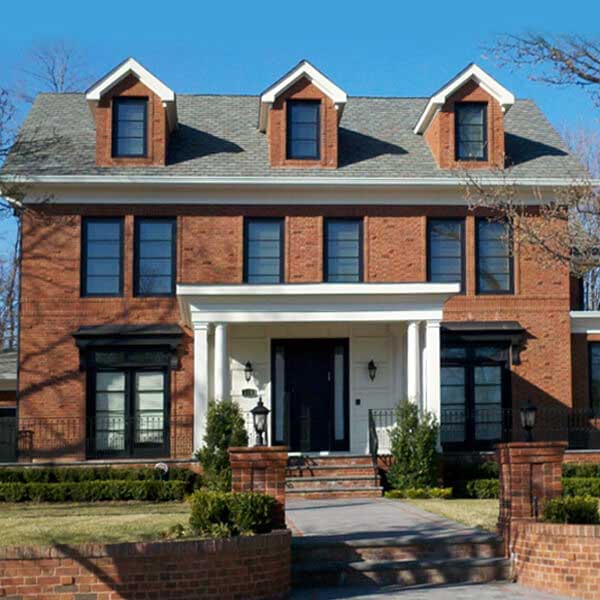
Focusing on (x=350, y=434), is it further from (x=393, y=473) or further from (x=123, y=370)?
(x=123, y=370)

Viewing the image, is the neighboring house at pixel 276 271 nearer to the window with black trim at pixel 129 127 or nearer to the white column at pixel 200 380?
the window with black trim at pixel 129 127

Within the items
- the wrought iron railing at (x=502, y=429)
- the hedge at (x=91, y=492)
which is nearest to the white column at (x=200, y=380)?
the hedge at (x=91, y=492)

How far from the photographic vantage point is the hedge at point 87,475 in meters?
21.5

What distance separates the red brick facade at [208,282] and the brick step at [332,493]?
12.3 feet

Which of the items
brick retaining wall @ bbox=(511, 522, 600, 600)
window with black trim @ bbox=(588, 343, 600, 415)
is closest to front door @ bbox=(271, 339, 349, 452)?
window with black trim @ bbox=(588, 343, 600, 415)

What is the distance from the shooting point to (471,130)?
25188mm

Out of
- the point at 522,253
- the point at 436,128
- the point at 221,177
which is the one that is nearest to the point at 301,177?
the point at 221,177

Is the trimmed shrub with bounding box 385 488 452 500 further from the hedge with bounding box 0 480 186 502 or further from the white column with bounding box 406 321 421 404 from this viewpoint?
the hedge with bounding box 0 480 186 502

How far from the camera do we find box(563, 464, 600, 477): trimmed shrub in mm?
22312

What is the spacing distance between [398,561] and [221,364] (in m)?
8.82

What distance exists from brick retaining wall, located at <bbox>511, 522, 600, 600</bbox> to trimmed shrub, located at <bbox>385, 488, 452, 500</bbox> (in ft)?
23.5

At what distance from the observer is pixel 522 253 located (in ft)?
79.7

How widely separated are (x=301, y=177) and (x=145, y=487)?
25.1 ft

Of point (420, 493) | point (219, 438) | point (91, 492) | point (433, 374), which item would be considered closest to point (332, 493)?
point (420, 493)
